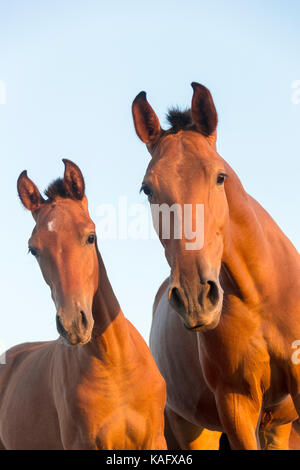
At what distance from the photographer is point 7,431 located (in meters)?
5.79

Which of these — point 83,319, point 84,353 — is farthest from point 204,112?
point 84,353

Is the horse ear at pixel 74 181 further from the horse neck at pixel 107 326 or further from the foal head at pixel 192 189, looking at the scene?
the foal head at pixel 192 189

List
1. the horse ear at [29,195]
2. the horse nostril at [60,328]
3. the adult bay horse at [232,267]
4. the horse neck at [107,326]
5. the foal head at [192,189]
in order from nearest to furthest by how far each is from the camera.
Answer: the foal head at [192,189], the adult bay horse at [232,267], the horse nostril at [60,328], the horse neck at [107,326], the horse ear at [29,195]

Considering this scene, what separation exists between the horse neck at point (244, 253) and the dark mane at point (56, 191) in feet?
4.53

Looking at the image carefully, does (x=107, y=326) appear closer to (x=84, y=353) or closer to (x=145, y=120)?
(x=84, y=353)

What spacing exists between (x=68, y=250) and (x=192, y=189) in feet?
3.79

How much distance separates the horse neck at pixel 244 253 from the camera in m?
4.21

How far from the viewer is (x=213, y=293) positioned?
3541mm

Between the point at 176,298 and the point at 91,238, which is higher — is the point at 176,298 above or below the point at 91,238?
below

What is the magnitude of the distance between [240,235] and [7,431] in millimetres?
2972

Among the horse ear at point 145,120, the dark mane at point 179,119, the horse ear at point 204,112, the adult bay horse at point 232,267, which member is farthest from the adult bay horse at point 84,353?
the horse ear at point 204,112

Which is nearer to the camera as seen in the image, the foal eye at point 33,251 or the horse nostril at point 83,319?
the horse nostril at point 83,319

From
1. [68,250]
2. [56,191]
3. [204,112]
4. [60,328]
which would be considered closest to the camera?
[60,328]

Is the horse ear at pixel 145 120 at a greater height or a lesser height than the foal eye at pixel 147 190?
greater
